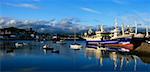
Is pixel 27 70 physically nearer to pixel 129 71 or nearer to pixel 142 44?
pixel 129 71

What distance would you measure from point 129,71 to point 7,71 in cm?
1147

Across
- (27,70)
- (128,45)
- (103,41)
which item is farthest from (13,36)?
(27,70)

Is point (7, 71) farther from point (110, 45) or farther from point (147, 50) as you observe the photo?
point (110, 45)

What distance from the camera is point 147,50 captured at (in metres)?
56.2

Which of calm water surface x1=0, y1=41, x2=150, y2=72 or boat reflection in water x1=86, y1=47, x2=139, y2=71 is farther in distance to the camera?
boat reflection in water x1=86, y1=47, x2=139, y2=71

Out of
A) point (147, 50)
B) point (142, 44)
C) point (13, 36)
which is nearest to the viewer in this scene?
point (147, 50)

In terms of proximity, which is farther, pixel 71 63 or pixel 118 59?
pixel 118 59

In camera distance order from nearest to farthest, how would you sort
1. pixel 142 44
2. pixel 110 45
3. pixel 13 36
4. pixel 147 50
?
pixel 147 50, pixel 142 44, pixel 110 45, pixel 13 36

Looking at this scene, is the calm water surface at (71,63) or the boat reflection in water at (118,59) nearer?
the calm water surface at (71,63)

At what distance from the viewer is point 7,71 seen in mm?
31578

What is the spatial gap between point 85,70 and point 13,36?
153431 mm

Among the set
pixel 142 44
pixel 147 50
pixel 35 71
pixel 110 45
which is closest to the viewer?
pixel 35 71

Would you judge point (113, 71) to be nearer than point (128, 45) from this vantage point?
Yes

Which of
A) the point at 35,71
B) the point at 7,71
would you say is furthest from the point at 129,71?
the point at 7,71
